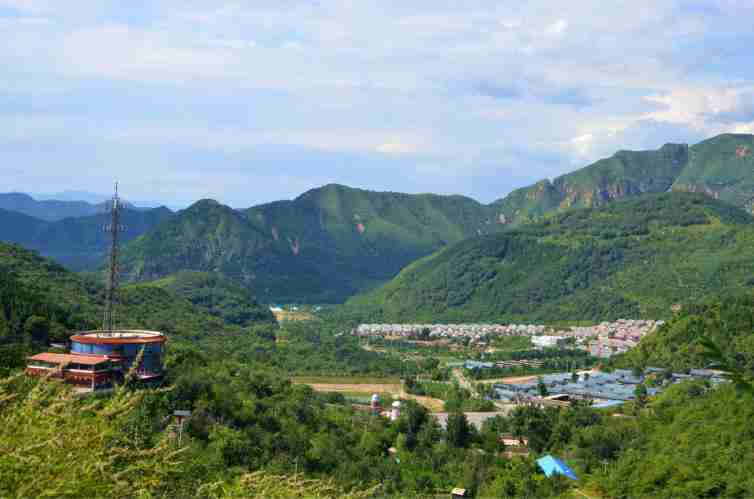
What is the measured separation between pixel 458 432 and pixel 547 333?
79.1 meters

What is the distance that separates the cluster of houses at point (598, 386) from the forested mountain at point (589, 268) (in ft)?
163

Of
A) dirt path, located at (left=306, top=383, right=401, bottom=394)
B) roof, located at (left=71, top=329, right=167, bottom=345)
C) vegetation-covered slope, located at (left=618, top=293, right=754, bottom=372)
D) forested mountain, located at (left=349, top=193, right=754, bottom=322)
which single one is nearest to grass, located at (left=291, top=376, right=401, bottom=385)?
dirt path, located at (left=306, top=383, right=401, bottom=394)

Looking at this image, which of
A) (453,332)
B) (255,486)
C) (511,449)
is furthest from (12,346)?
(453,332)

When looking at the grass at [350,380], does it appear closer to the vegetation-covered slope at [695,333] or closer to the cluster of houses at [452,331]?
the vegetation-covered slope at [695,333]

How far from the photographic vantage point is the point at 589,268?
158 m

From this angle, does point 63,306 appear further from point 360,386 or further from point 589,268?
point 589,268

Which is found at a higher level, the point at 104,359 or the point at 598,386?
the point at 104,359

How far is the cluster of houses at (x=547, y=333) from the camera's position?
110062 millimetres

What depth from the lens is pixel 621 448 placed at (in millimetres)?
47625

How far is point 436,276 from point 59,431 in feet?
556

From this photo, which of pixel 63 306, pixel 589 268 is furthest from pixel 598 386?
pixel 589 268

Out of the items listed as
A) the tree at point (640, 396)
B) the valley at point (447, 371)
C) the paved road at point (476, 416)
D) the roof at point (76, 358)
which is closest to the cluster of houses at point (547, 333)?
the valley at point (447, 371)

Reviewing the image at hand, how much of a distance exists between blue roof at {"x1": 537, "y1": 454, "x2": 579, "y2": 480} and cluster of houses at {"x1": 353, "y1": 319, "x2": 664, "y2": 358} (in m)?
57.9

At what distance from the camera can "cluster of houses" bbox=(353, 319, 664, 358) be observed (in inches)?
4333
